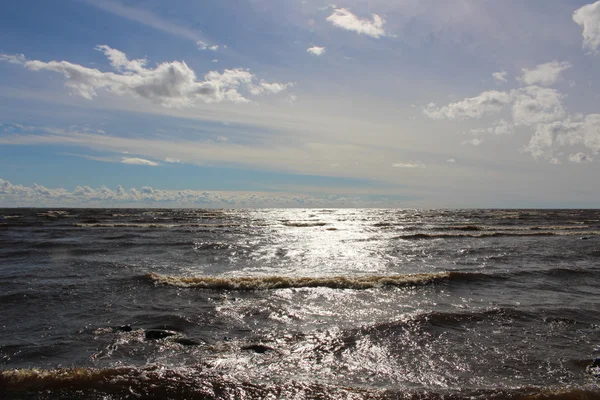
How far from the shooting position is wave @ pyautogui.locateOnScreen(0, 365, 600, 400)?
21.1 feet

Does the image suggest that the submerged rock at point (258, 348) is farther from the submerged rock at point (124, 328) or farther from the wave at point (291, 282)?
the wave at point (291, 282)

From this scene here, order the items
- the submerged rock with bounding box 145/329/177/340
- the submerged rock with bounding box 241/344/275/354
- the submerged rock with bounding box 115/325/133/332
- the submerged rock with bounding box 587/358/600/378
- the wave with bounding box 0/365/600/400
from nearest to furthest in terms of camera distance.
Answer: the wave with bounding box 0/365/600/400
the submerged rock with bounding box 587/358/600/378
the submerged rock with bounding box 241/344/275/354
the submerged rock with bounding box 145/329/177/340
the submerged rock with bounding box 115/325/133/332

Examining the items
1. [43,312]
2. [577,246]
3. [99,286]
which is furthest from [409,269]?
[577,246]

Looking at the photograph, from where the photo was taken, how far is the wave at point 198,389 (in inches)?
253

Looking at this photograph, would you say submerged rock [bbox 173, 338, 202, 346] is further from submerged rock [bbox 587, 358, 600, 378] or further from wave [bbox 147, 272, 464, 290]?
submerged rock [bbox 587, 358, 600, 378]

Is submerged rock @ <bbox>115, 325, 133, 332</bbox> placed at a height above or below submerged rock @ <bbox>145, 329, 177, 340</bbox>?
below

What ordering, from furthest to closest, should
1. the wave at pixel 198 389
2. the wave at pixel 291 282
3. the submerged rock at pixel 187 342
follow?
the wave at pixel 291 282, the submerged rock at pixel 187 342, the wave at pixel 198 389

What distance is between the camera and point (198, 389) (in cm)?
665

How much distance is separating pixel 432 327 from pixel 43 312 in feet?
38.6

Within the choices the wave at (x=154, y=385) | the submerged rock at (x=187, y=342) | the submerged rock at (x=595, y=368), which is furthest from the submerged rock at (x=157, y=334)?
the submerged rock at (x=595, y=368)

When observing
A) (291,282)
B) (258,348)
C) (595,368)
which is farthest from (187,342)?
(595,368)

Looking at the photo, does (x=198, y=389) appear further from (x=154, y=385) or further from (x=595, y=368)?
(x=595, y=368)

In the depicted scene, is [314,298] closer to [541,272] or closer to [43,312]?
[43,312]

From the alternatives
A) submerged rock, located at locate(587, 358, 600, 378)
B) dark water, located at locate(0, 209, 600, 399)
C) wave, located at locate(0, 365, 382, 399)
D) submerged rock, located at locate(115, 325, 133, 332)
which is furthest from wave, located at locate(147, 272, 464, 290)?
submerged rock, located at locate(587, 358, 600, 378)
